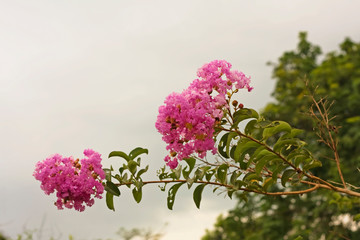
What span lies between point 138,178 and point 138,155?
11cm

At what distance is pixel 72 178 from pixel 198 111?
0.69 m

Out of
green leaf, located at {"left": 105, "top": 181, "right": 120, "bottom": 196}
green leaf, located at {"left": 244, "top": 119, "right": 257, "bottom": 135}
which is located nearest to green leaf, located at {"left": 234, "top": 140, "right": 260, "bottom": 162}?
green leaf, located at {"left": 244, "top": 119, "right": 257, "bottom": 135}

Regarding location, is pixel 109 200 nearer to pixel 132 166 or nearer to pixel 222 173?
pixel 132 166

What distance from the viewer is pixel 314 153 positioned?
912 cm

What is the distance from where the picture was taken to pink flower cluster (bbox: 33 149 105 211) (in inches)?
81.7

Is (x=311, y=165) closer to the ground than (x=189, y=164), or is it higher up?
closer to the ground

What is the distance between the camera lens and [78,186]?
208 cm

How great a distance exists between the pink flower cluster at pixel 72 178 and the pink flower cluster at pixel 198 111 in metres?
0.37

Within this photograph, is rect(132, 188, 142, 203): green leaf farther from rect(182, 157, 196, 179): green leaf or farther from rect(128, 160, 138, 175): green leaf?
rect(182, 157, 196, 179): green leaf

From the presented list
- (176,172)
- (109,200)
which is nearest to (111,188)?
(109,200)

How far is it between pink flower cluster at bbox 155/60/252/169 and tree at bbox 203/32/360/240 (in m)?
6.67

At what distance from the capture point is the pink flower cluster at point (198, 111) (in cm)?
194

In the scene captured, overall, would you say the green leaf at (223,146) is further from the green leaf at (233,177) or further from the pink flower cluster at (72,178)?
the pink flower cluster at (72,178)

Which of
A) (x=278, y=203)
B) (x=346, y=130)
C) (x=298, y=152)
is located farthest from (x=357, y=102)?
(x=298, y=152)
